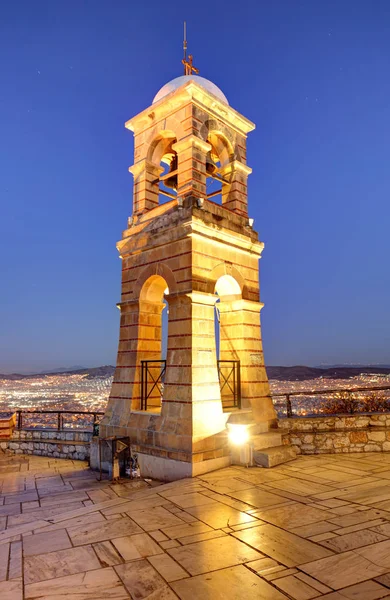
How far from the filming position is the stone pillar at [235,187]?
9.84m

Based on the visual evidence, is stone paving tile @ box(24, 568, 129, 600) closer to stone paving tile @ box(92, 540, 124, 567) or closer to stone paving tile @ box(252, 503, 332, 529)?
stone paving tile @ box(92, 540, 124, 567)

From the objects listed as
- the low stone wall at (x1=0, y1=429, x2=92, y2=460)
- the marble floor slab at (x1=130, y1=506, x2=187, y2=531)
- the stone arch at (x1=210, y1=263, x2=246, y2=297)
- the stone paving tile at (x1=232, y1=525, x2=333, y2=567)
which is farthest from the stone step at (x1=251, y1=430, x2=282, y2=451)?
the low stone wall at (x1=0, y1=429, x2=92, y2=460)

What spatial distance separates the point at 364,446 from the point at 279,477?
315 centimetres

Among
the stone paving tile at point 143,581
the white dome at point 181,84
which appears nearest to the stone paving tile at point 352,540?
the stone paving tile at point 143,581

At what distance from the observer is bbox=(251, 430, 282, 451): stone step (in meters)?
7.94

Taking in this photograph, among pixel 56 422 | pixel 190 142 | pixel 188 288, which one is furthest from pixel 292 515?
pixel 56 422

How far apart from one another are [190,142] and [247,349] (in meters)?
4.89

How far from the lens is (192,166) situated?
8656 millimetres

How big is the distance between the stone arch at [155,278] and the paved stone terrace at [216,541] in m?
3.91

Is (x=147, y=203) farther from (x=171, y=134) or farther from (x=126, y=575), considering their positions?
(x=126, y=575)

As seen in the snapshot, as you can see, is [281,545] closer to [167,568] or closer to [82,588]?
[167,568]

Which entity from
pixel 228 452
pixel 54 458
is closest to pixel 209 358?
pixel 228 452

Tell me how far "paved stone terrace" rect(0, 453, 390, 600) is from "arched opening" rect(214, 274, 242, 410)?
Result: 244 cm

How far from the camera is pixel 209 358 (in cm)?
805
